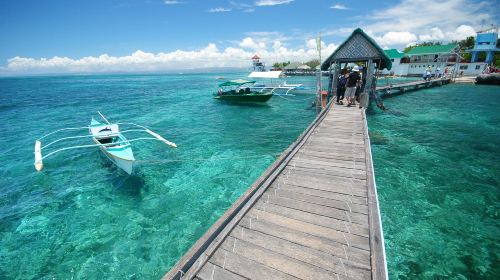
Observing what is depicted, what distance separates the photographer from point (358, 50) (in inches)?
686

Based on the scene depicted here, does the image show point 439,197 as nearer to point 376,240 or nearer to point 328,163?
point 328,163

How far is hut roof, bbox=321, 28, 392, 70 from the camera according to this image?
1686cm

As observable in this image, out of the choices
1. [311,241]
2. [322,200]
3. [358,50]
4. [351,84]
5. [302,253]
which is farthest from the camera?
[358,50]

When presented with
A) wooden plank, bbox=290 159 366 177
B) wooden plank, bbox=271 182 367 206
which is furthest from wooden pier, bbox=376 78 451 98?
wooden plank, bbox=271 182 367 206

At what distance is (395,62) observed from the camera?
6588cm

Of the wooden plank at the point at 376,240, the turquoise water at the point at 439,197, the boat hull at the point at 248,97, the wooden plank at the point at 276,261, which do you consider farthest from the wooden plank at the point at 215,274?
the boat hull at the point at 248,97

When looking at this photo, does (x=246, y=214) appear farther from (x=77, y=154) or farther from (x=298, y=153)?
(x=77, y=154)

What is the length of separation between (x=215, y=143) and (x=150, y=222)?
8793mm

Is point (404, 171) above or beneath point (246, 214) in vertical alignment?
beneath

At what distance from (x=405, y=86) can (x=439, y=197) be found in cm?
3320

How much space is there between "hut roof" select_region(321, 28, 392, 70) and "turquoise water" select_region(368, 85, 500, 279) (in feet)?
18.1

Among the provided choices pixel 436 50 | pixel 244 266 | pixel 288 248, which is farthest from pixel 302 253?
pixel 436 50

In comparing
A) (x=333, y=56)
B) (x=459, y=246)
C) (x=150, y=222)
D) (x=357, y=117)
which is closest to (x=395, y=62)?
(x=333, y=56)

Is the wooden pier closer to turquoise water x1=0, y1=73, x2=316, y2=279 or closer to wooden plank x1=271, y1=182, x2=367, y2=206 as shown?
turquoise water x1=0, y1=73, x2=316, y2=279
